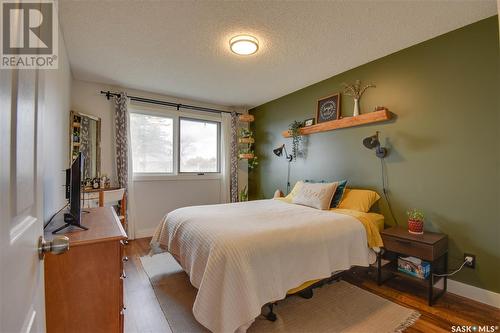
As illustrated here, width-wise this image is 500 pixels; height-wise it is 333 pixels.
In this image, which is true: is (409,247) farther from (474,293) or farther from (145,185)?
(145,185)

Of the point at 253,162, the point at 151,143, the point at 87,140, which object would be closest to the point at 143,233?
the point at 151,143

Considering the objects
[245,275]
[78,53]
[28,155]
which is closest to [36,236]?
[28,155]

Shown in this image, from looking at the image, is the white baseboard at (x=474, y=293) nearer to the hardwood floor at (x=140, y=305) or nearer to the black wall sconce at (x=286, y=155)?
the black wall sconce at (x=286, y=155)

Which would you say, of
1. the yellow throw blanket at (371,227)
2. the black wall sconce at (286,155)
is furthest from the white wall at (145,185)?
the yellow throw blanket at (371,227)

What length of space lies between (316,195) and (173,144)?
281 centimetres

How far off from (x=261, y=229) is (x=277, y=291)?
46cm

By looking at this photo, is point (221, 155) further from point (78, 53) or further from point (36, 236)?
point (36, 236)

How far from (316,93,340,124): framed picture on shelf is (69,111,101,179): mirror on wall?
3373 millimetres

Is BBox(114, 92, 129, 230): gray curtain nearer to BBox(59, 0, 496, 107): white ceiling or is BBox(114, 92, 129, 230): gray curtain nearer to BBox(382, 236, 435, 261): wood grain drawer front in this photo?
BBox(59, 0, 496, 107): white ceiling

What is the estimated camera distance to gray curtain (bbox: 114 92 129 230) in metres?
3.77

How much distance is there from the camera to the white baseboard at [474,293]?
207 centimetres

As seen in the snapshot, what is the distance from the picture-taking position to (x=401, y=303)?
2.13 metres

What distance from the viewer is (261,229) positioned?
194 cm
